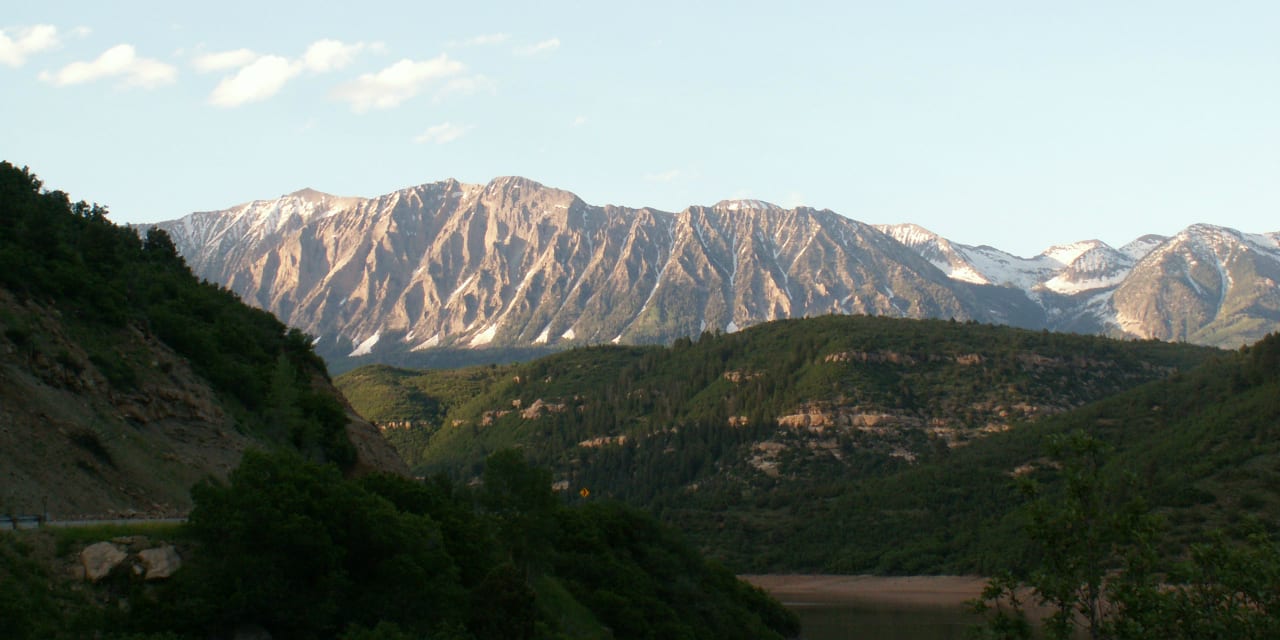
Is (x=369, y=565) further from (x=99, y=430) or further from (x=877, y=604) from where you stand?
(x=877, y=604)

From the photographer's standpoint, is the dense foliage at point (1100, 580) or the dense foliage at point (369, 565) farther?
the dense foliage at point (369, 565)

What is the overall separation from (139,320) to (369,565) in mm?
23991

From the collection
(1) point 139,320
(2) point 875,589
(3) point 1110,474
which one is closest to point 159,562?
(1) point 139,320

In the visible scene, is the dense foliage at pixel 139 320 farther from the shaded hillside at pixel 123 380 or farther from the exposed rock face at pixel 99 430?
the exposed rock face at pixel 99 430

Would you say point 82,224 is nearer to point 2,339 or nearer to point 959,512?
point 2,339

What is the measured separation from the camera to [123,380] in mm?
52062

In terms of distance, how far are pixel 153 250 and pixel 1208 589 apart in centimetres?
6777

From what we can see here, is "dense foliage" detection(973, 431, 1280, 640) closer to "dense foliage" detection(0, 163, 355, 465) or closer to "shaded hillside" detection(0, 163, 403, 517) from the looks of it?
"shaded hillside" detection(0, 163, 403, 517)

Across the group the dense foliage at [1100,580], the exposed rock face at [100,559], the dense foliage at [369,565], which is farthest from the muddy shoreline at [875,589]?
the exposed rock face at [100,559]

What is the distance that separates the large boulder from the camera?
116ft

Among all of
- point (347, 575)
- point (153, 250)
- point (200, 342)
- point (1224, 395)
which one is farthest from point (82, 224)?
point (1224, 395)

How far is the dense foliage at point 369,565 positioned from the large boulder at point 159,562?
448mm

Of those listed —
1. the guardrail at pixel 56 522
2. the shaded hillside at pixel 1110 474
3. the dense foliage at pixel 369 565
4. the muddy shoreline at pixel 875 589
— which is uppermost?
the guardrail at pixel 56 522

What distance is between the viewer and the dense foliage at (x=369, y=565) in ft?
118
